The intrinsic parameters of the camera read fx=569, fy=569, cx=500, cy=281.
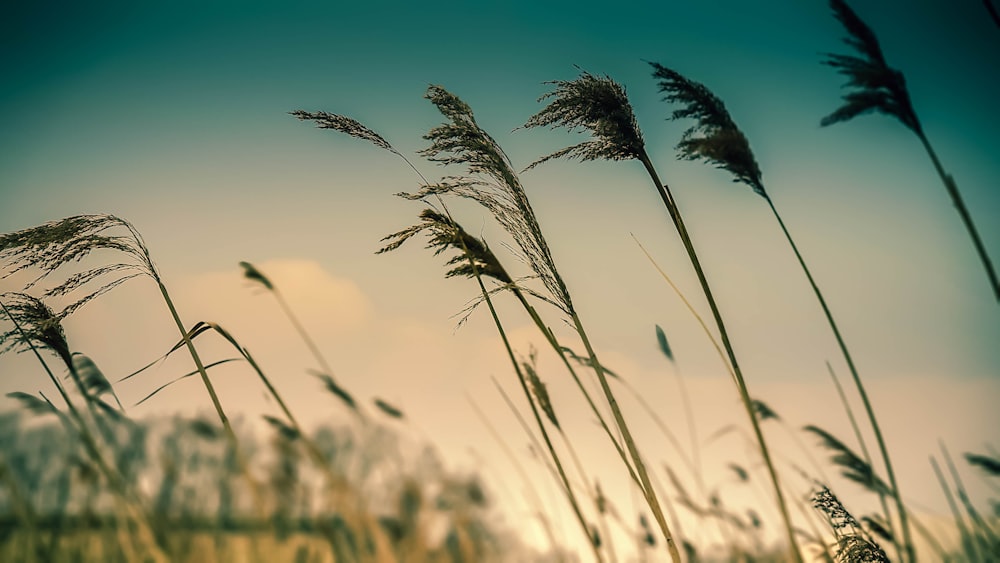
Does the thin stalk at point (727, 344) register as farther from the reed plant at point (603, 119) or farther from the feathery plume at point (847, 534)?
the feathery plume at point (847, 534)

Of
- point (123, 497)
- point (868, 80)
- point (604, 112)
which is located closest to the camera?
point (123, 497)

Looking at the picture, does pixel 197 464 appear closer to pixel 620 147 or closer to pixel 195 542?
pixel 195 542


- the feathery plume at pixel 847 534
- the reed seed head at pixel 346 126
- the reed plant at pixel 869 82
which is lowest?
the feathery plume at pixel 847 534

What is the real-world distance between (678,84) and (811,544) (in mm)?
1944

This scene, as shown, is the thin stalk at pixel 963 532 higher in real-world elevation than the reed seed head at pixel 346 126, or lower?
lower

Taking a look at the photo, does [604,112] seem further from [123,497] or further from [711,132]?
[123,497]

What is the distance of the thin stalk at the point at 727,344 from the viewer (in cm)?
156

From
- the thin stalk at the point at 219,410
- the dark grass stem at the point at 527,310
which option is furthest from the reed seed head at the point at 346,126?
the thin stalk at the point at 219,410

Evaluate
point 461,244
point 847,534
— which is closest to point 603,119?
point 461,244

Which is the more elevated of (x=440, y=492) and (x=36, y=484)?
(x=36, y=484)

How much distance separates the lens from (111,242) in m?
3.00

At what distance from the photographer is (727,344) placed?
2195 millimetres

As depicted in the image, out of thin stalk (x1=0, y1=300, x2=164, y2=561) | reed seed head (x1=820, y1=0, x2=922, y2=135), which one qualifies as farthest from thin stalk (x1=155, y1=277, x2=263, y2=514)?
reed seed head (x1=820, y1=0, x2=922, y2=135)

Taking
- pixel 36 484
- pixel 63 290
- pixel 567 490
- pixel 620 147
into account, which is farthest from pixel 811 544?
pixel 63 290
